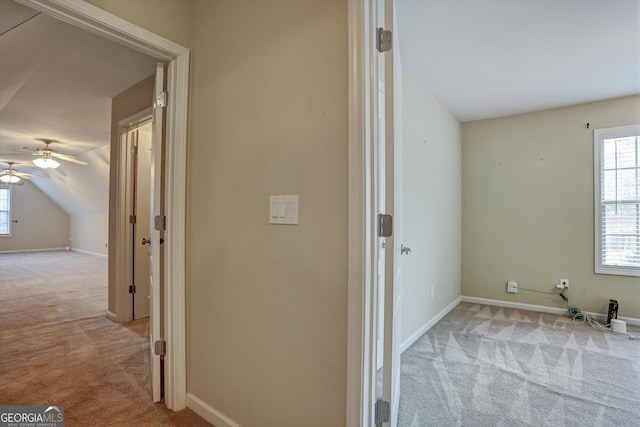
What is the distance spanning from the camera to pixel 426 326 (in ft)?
10.1

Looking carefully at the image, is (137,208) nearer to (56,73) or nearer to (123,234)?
(123,234)

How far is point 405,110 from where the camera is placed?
2707 mm

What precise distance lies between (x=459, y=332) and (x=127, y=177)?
372 centimetres

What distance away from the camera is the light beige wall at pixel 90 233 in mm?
8508

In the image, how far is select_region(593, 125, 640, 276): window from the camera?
336 centimetres

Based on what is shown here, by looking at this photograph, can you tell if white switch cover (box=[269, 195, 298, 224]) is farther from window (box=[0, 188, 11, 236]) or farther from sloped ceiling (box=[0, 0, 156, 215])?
window (box=[0, 188, 11, 236])

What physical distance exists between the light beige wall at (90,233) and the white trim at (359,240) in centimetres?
873

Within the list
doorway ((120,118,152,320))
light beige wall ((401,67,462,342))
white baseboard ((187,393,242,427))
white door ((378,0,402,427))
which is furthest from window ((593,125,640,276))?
doorway ((120,118,152,320))

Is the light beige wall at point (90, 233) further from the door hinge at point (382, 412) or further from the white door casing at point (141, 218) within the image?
the door hinge at point (382, 412)

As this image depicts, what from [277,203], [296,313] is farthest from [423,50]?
[296,313]

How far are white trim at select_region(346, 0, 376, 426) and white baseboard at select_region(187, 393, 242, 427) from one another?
0.80 meters

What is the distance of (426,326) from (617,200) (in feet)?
8.33

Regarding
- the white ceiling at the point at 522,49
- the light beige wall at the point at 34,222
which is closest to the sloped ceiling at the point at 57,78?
the white ceiling at the point at 522,49

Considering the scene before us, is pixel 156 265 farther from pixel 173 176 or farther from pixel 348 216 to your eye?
pixel 348 216
